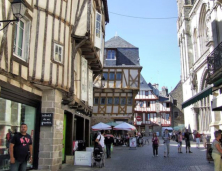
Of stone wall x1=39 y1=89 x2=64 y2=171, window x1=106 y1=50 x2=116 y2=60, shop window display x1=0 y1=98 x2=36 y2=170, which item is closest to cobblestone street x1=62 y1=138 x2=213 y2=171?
stone wall x1=39 y1=89 x2=64 y2=171

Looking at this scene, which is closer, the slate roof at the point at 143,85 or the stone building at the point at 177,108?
the slate roof at the point at 143,85

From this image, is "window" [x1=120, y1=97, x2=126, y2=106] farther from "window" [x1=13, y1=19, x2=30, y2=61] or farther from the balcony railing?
"window" [x1=13, y1=19, x2=30, y2=61]

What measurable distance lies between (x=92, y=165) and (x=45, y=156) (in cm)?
223

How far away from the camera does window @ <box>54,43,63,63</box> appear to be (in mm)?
9171

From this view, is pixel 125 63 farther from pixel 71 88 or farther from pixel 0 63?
pixel 0 63

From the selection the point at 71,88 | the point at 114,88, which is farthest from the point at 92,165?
the point at 114,88

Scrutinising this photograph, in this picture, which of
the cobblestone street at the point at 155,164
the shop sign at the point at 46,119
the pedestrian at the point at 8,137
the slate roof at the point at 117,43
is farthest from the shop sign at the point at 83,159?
the slate roof at the point at 117,43

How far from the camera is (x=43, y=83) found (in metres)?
8.52

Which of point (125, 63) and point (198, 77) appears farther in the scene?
point (198, 77)

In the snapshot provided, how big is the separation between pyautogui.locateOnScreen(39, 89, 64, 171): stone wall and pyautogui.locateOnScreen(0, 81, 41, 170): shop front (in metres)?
0.21

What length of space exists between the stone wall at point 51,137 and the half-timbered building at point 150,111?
44.1 meters

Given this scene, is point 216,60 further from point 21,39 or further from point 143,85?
point 143,85

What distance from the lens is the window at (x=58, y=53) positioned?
9.17 m

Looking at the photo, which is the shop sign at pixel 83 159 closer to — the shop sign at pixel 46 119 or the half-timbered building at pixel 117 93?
the shop sign at pixel 46 119
